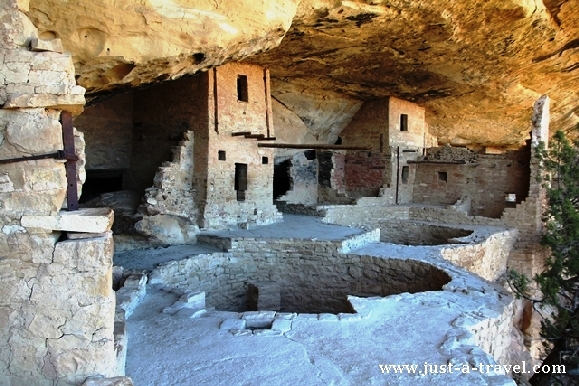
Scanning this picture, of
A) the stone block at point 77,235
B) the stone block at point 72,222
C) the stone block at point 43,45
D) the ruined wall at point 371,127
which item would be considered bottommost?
the stone block at point 77,235

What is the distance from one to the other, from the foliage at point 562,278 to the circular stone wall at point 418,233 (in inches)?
91.6

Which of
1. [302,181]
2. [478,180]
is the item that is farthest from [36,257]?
[478,180]

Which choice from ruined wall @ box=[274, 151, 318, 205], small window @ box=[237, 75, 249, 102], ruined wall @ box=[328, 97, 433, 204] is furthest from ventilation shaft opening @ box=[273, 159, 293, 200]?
small window @ box=[237, 75, 249, 102]

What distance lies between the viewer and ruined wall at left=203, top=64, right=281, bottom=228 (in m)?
8.73

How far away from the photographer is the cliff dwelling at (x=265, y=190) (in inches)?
98.6

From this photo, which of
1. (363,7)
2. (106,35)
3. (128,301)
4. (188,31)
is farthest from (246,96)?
(128,301)

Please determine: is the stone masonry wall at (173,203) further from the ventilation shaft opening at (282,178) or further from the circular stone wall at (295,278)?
the ventilation shaft opening at (282,178)

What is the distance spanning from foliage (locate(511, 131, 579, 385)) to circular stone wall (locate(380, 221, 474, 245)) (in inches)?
91.6

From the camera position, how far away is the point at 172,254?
7.27 m

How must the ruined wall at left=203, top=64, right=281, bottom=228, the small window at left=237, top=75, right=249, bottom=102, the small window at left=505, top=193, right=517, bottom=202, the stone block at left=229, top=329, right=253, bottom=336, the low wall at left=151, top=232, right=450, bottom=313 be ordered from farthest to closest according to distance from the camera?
1. the small window at left=505, top=193, right=517, bottom=202
2. the small window at left=237, top=75, right=249, bottom=102
3. the ruined wall at left=203, top=64, right=281, bottom=228
4. the low wall at left=151, top=232, right=450, bottom=313
5. the stone block at left=229, top=329, right=253, bottom=336

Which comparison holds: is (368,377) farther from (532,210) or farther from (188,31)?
(532,210)

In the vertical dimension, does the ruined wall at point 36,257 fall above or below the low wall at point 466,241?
above

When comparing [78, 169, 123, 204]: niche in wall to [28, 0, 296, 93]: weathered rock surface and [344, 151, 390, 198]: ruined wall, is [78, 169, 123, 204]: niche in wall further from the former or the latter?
[344, 151, 390, 198]: ruined wall

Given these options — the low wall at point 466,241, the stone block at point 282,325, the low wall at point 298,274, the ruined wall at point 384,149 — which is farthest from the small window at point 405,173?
the stone block at point 282,325
